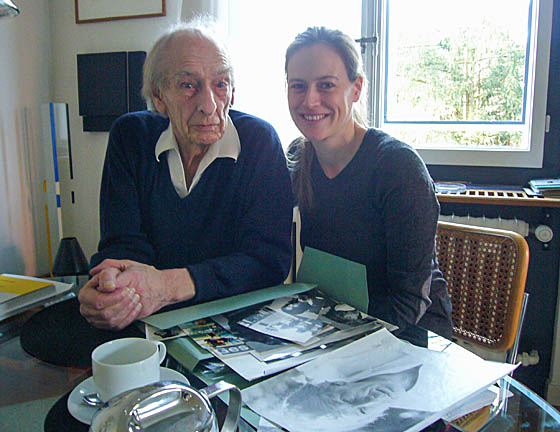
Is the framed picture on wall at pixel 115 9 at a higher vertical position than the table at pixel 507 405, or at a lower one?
higher

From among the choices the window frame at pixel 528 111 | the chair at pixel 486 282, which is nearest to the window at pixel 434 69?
the window frame at pixel 528 111

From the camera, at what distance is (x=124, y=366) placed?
21.3 inches

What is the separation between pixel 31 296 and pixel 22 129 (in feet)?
5.95

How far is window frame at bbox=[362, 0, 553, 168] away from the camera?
1.80 m

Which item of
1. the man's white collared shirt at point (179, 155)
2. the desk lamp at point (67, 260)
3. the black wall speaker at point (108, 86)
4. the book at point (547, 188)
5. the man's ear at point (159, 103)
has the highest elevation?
the black wall speaker at point (108, 86)

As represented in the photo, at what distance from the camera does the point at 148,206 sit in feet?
3.73

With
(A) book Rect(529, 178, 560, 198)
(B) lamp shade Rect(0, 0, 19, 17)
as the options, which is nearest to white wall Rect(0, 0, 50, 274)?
(B) lamp shade Rect(0, 0, 19, 17)

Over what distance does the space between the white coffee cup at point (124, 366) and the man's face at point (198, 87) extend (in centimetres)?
62

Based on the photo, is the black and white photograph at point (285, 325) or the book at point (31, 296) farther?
the book at point (31, 296)

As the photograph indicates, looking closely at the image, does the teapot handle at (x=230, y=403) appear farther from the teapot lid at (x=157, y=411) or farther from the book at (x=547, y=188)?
the book at (x=547, y=188)

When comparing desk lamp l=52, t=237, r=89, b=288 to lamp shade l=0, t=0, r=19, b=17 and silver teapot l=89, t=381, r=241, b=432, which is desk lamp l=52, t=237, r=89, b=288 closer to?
lamp shade l=0, t=0, r=19, b=17

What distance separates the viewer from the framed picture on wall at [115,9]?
231 centimetres

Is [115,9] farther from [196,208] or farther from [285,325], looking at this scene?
[285,325]

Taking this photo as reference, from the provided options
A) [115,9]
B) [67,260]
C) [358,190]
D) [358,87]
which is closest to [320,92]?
[358,87]
